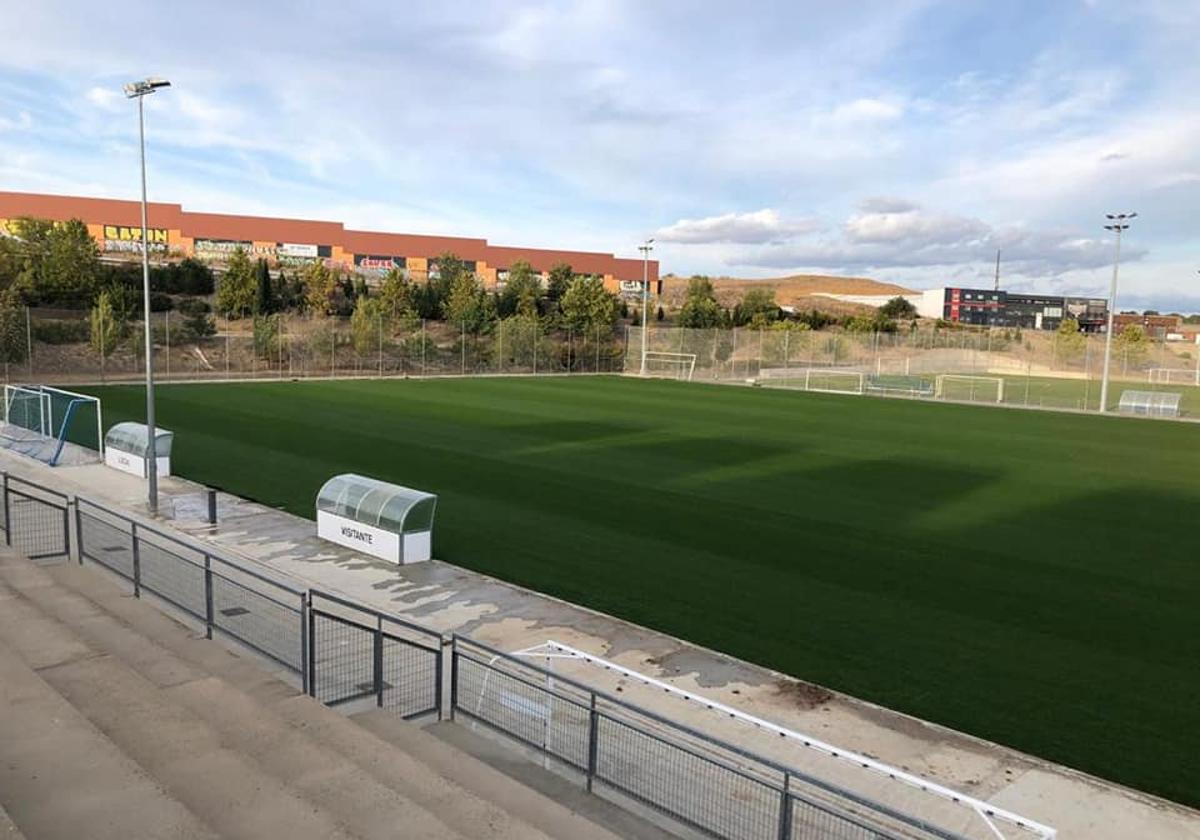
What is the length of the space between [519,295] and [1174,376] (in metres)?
49.1

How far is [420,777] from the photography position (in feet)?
19.1

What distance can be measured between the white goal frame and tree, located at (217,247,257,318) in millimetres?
60360

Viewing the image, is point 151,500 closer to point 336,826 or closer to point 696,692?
point 696,692

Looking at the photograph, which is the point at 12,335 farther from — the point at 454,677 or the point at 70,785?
the point at 70,785

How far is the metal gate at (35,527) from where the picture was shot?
1212cm

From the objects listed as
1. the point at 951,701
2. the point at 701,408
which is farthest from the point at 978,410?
the point at 951,701

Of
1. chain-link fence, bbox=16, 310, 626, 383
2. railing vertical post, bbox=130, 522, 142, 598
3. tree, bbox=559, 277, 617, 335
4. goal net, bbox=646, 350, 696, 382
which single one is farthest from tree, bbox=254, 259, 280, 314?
railing vertical post, bbox=130, 522, 142, 598

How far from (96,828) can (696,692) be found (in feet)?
18.5

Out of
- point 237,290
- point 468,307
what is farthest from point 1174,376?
point 237,290

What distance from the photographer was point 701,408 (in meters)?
37.7

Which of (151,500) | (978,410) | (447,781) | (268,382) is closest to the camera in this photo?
(447,781)

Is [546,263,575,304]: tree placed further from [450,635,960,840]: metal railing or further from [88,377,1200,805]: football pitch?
[450,635,960,840]: metal railing

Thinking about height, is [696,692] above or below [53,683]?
below

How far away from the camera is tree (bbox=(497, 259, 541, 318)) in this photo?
239 ft
